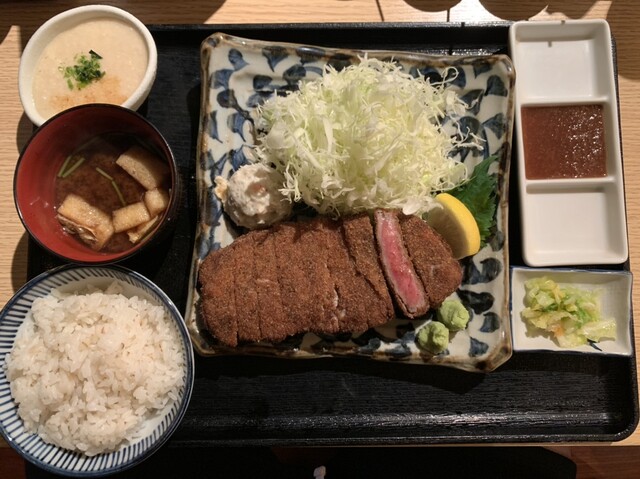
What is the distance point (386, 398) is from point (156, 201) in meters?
1.47

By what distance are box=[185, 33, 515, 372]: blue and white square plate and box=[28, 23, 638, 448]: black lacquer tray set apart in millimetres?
136

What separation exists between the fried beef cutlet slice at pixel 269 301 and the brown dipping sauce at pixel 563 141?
4.53ft

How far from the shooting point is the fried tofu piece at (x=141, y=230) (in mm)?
2279

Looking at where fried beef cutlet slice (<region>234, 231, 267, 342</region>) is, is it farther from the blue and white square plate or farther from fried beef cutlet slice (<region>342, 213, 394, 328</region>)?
fried beef cutlet slice (<region>342, 213, 394, 328</region>)

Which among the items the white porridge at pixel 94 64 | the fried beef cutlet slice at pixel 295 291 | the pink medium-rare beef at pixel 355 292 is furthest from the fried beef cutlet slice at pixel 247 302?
the white porridge at pixel 94 64

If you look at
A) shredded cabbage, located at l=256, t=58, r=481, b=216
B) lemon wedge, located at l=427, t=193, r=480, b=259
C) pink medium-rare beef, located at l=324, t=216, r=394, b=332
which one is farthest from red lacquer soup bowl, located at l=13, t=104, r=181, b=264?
lemon wedge, located at l=427, t=193, r=480, b=259

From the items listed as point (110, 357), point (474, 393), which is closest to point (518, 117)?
point (474, 393)

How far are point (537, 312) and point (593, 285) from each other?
336mm

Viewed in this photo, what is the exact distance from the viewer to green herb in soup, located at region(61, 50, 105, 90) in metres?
2.38

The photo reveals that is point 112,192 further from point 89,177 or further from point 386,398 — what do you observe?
point 386,398

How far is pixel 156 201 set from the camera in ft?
7.49

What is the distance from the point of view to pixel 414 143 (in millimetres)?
2295

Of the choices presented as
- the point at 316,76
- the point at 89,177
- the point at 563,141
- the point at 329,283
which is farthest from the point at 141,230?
the point at 563,141

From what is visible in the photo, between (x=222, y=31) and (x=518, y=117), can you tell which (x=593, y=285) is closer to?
(x=518, y=117)
